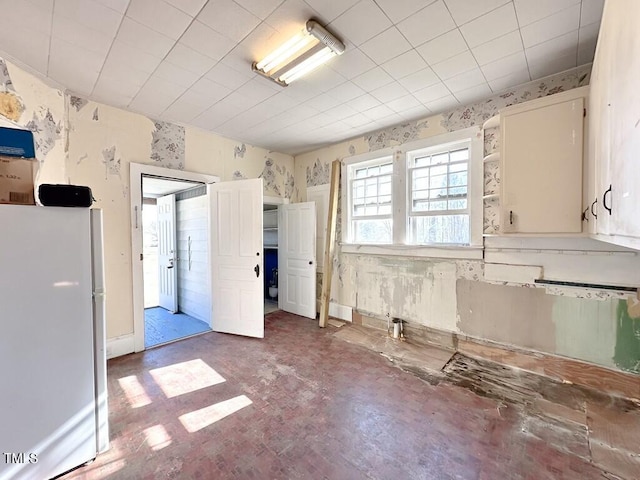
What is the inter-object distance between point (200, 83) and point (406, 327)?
3639mm

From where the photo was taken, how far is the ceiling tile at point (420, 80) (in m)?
2.36

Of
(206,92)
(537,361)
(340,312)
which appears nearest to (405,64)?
(206,92)

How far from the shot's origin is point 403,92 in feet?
8.81

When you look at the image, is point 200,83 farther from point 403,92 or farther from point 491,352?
point 491,352

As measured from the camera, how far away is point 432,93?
2.71 metres

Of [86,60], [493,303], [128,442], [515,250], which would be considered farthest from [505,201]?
[86,60]

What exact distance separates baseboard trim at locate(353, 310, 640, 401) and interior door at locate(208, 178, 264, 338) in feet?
6.91

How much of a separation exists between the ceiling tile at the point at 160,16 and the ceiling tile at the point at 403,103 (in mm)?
2044

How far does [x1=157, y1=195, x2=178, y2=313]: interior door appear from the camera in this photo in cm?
461

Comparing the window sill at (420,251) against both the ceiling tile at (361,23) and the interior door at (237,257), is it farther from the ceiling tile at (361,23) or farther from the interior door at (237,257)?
the ceiling tile at (361,23)

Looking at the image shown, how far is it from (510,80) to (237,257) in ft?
11.9

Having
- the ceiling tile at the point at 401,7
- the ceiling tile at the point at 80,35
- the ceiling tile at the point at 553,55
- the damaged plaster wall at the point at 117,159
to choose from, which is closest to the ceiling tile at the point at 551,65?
the ceiling tile at the point at 553,55

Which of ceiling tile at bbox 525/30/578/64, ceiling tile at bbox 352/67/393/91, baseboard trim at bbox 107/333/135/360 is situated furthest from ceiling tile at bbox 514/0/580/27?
baseboard trim at bbox 107/333/135/360

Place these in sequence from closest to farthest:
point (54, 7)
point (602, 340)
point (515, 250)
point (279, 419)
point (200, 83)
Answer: point (54, 7), point (279, 419), point (602, 340), point (200, 83), point (515, 250)
